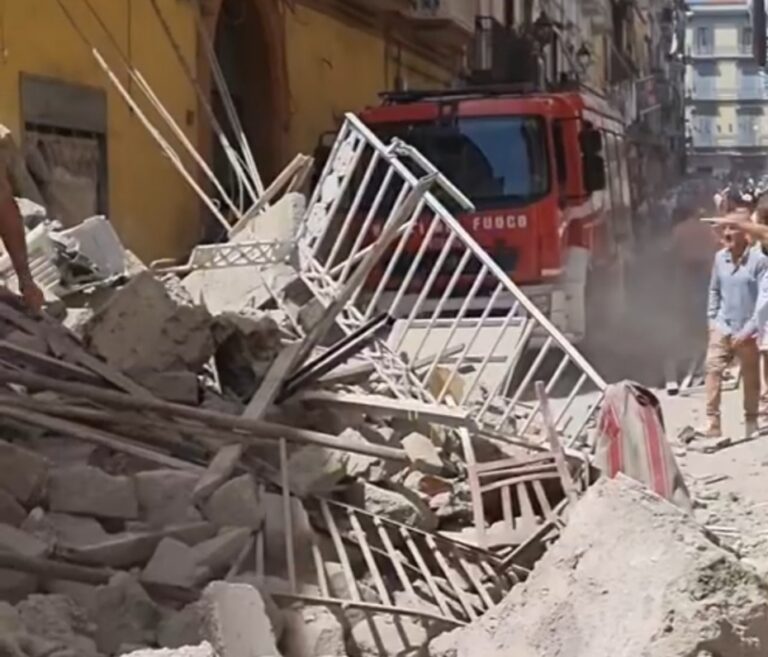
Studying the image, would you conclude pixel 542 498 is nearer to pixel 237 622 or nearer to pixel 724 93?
pixel 237 622

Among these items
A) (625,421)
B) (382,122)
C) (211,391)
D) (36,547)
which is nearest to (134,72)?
(382,122)

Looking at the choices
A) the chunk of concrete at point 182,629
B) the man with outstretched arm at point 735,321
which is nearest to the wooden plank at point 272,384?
the chunk of concrete at point 182,629

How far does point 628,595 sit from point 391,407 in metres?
3.34

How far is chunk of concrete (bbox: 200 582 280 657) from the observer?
4.95 m

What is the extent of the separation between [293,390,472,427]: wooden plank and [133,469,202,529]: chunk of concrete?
150cm

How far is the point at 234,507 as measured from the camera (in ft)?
20.8

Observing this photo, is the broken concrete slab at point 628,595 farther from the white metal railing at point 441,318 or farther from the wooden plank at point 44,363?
the white metal railing at point 441,318

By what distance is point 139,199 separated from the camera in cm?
1438

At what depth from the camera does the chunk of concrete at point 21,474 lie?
6.02 meters

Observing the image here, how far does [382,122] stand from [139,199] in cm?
224

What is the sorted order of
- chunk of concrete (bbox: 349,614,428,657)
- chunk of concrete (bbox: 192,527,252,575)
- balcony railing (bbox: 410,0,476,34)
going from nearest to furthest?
chunk of concrete (bbox: 349,614,428,657) < chunk of concrete (bbox: 192,527,252,575) < balcony railing (bbox: 410,0,476,34)

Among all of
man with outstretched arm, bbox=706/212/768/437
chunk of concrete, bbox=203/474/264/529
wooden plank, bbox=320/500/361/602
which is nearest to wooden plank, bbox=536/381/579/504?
wooden plank, bbox=320/500/361/602

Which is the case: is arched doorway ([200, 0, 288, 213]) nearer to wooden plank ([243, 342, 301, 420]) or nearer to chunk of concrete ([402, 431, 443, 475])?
wooden plank ([243, 342, 301, 420])

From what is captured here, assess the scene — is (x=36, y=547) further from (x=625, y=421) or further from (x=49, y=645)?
(x=625, y=421)
